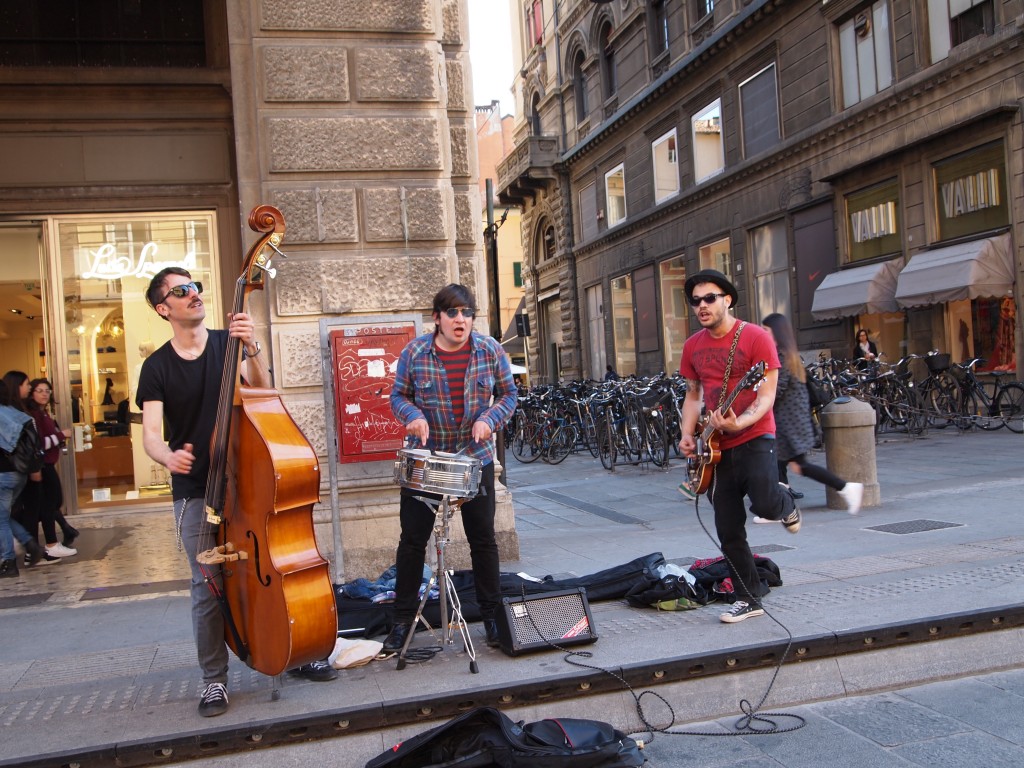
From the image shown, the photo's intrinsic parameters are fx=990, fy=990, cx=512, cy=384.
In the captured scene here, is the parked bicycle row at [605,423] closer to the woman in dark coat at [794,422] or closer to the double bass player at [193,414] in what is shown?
the woman in dark coat at [794,422]

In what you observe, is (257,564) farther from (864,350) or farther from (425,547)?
(864,350)

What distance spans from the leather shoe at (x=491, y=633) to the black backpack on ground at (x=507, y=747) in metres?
1.03

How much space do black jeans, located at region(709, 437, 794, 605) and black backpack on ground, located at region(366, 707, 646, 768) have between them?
1.60m

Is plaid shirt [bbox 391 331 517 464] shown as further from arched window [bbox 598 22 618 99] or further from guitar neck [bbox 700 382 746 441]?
arched window [bbox 598 22 618 99]

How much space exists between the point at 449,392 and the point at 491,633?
4.01ft

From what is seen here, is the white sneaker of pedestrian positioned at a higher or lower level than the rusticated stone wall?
lower

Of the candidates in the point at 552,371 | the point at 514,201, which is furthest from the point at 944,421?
the point at 514,201

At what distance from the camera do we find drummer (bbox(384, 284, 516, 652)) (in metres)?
4.88

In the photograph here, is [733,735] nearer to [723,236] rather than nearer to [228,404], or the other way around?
[228,404]

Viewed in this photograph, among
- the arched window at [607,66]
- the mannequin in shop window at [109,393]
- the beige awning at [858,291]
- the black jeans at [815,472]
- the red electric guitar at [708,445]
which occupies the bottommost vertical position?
the black jeans at [815,472]

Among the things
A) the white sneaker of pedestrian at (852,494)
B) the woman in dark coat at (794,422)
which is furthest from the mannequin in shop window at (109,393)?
the white sneaker of pedestrian at (852,494)

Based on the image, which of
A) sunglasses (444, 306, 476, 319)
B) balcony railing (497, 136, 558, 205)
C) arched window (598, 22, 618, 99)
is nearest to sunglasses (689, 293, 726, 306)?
sunglasses (444, 306, 476, 319)

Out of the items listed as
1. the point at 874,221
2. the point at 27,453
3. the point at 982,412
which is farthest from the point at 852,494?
the point at 874,221

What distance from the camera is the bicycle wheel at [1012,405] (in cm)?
1462
